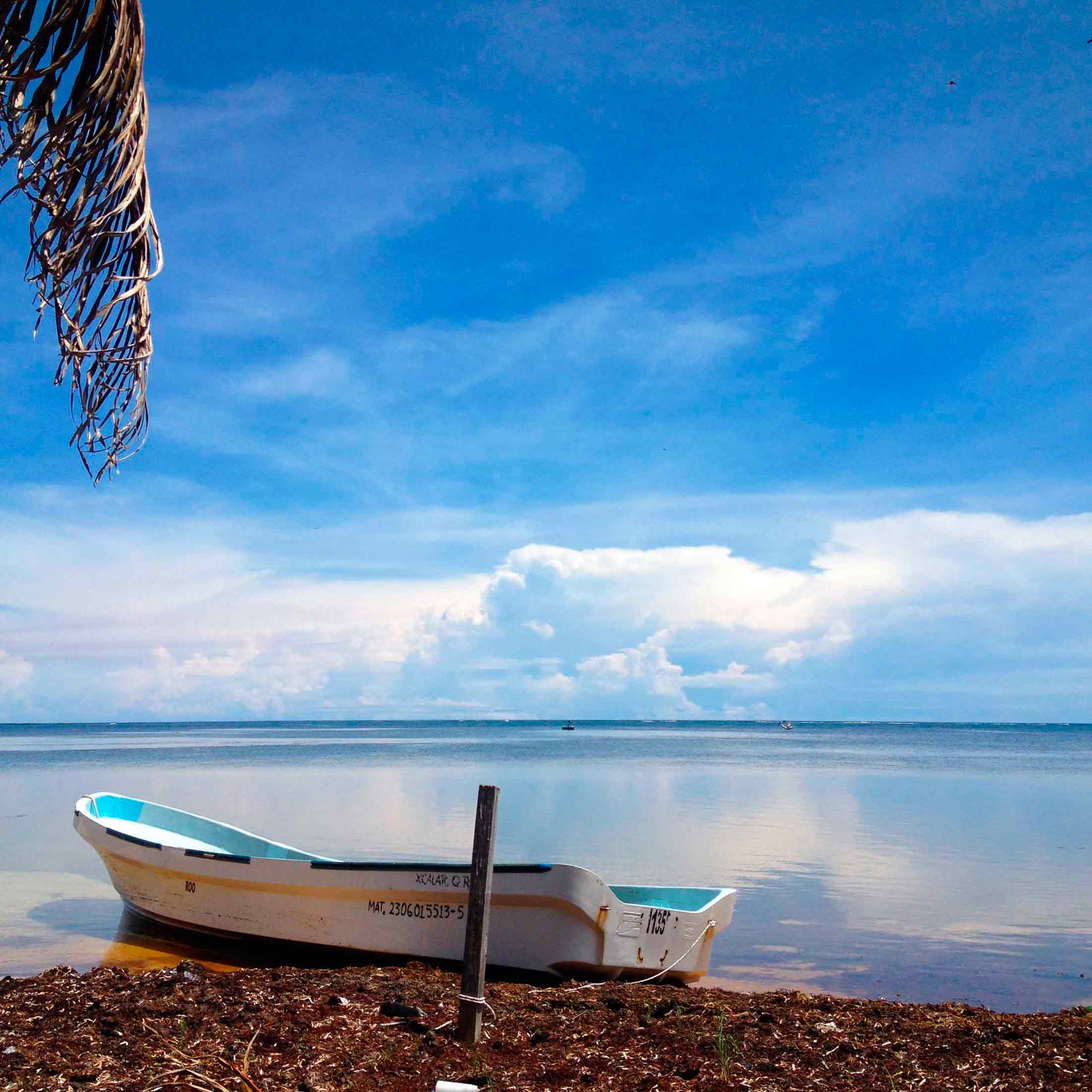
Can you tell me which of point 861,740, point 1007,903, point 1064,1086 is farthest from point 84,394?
point 861,740

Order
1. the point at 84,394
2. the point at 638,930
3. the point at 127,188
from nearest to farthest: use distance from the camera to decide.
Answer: the point at 127,188
the point at 84,394
the point at 638,930

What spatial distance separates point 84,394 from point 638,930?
287 inches

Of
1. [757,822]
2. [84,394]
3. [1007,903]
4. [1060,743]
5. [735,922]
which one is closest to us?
[84,394]

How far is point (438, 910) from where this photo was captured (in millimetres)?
9688

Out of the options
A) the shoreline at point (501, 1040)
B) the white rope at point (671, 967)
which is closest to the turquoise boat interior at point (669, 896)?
the white rope at point (671, 967)

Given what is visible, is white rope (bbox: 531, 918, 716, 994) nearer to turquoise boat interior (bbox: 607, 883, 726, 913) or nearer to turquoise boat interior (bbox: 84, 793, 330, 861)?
turquoise boat interior (bbox: 607, 883, 726, 913)

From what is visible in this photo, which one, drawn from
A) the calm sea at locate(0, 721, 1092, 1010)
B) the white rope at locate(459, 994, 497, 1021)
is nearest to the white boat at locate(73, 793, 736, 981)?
the calm sea at locate(0, 721, 1092, 1010)

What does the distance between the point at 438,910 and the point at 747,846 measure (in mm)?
11913

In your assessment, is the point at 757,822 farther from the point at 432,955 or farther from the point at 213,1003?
the point at 213,1003

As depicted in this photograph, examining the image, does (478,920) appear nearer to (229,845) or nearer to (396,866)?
(396,866)

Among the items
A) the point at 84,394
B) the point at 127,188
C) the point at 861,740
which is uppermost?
the point at 127,188

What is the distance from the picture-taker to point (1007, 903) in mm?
14727

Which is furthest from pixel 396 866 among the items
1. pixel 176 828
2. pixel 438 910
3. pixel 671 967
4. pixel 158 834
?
pixel 176 828

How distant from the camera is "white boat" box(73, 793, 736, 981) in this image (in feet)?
30.5
